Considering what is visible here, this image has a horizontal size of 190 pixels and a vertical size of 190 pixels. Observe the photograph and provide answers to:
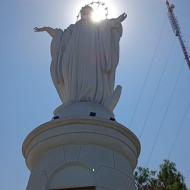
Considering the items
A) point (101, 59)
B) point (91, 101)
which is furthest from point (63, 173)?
point (101, 59)

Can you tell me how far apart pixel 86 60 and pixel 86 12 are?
1.61 meters

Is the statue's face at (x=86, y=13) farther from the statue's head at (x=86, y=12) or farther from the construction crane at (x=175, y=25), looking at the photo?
the construction crane at (x=175, y=25)

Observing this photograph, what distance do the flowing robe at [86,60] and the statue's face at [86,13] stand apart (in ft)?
0.93

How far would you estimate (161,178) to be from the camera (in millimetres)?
15023

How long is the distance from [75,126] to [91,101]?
1.14 meters

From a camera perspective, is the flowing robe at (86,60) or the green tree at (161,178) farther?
the green tree at (161,178)

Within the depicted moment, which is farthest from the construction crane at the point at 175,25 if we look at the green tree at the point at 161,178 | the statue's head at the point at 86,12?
the statue's head at the point at 86,12

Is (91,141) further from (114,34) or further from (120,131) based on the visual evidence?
(114,34)

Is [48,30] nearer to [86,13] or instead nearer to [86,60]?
[86,13]

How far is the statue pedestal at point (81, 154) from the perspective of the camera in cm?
662

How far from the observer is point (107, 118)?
24.1 ft

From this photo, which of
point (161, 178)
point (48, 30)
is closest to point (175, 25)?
point (161, 178)

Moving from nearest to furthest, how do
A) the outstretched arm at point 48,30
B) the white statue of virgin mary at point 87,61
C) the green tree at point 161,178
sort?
the white statue of virgin mary at point 87,61 < the outstretched arm at point 48,30 < the green tree at point 161,178

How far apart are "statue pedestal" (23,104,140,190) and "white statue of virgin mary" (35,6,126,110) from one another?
3.66 feet
